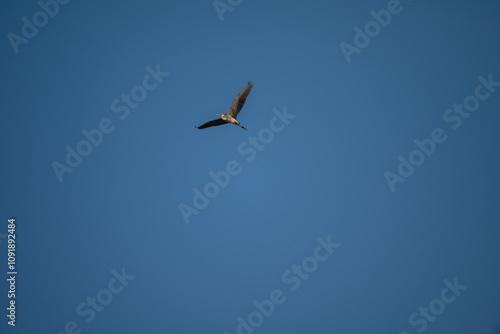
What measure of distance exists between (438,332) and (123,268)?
26822 millimetres

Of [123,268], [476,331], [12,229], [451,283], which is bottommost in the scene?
[476,331]

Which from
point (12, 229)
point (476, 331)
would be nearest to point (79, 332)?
point (12, 229)

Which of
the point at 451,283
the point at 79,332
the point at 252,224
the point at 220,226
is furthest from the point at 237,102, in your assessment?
the point at 252,224

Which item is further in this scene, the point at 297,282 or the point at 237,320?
the point at 297,282

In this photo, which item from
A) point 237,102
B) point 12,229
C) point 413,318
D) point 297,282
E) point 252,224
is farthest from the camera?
point 252,224

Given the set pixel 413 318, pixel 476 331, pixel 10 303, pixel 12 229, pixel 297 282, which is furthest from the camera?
pixel 297 282

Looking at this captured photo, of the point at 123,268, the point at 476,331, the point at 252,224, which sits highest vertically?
the point at 123,268

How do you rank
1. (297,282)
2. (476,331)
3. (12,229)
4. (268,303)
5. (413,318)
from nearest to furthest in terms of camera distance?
(12,229) < (476,331) < (413,318) < (268,303) < (297,282)

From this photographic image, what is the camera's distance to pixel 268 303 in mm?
30812

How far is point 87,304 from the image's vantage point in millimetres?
25375

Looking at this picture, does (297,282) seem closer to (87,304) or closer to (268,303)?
(268,303)

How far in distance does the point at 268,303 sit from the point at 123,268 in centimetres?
1385

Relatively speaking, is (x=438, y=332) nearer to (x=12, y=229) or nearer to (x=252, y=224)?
(x=12, y=229)

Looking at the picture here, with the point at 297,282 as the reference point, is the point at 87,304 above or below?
above
